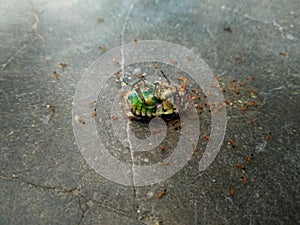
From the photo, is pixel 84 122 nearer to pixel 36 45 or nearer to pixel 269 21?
pixel 36 45

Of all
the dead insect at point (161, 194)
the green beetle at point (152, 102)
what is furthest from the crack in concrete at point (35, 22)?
the dead insect at point (161, 194)

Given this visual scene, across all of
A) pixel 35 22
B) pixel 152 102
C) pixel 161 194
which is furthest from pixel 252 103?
pixel 35 22

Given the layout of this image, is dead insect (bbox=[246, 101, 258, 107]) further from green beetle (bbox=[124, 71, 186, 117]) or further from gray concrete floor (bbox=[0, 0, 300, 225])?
green beetle (bbox=[124, 71, 186, 117])

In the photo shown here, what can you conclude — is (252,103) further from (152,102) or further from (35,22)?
(35,22)

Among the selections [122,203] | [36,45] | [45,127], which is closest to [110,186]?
[122,203]

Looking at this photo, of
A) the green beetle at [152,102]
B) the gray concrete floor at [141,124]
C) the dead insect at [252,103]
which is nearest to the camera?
the gray concrete floor at [141,124]

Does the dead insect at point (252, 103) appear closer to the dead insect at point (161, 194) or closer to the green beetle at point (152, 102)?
the green beetle at point (152, 102)

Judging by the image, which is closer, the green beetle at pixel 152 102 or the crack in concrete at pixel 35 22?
the green beetle at pixel 152 102

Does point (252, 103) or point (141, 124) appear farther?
point (252, 103)

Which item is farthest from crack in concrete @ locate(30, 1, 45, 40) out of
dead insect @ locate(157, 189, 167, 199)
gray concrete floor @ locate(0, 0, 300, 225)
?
dead insect @ locate(157, 189, 167, 199)
